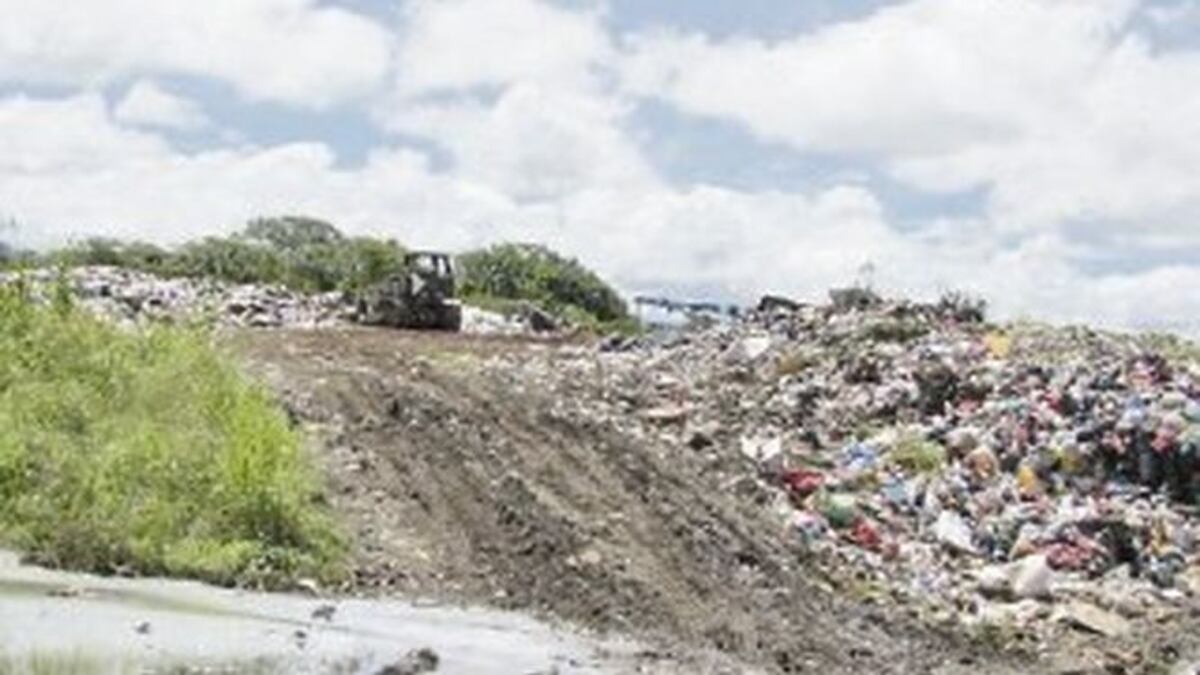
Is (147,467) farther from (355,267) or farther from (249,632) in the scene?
(355,267)

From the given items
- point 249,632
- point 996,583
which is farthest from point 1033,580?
point 249,632

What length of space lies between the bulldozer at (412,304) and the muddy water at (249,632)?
42.4 feet

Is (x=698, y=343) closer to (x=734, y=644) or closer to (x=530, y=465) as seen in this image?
(x=530, y=465)

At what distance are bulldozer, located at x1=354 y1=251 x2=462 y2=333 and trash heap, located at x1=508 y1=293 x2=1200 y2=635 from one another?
4.79m

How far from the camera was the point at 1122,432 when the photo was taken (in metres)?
13.5

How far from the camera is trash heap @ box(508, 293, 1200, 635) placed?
452 inches

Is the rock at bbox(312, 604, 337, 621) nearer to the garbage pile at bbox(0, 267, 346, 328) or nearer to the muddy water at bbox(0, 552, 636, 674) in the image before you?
the muddy water at bbox(0, 552, 636, 674)

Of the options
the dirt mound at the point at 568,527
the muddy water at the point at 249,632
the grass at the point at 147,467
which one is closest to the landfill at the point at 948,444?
the dirt mound at the point at 568,527

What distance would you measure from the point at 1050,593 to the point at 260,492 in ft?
14.6

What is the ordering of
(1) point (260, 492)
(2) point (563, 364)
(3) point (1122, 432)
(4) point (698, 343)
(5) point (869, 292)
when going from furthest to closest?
(5) point (869, 292)
(4) point (698, 343)
(2) point (563, 364)
(3) point (1122, 432)
(1) point (260, 492)

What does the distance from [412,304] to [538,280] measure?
50.3ft

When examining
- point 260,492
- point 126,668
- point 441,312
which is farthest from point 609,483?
point 441,312

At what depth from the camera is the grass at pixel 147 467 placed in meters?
10.1

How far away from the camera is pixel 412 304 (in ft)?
74.7
